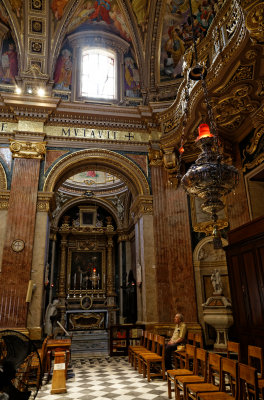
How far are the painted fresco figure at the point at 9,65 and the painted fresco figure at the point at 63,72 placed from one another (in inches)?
58.3

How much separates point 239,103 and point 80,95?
6.26 meters

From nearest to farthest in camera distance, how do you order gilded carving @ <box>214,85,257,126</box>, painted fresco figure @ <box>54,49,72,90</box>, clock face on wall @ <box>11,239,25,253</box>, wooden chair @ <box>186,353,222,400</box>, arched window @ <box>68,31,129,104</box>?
wooden chair @ <box>186,353,222,400</box>, gilded carving @ <box>214,85,257,126</box>, clock face on wall @ <box>11,239,25,253</box>, painted fresco figure @ <box>54,49,72,90</box>, arched window @ <box>68,31,129,104</box>

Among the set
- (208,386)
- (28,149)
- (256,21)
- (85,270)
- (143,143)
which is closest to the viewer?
(208,386)

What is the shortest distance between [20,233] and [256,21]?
7968 millimetres

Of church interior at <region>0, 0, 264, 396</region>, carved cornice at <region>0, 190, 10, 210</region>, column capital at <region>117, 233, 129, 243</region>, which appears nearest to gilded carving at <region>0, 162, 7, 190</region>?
church interior at <region>0, 0, 264, 396</region>

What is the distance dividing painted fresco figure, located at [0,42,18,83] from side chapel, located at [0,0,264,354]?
46 millimetres

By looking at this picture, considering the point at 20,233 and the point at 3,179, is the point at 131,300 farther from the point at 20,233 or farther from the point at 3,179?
the point at 3,179

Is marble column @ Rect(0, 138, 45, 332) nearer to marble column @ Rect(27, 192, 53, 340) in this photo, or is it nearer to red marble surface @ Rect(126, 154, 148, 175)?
marble column @ Rect(27, 192, 53, 340)

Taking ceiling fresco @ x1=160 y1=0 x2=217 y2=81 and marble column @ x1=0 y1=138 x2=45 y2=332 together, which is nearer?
marble column @ x1=0 y1=138 x2=45 y2=332

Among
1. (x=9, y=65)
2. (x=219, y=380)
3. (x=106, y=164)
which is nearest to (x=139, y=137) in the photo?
(x=106, y=164)

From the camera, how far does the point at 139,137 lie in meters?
11.8

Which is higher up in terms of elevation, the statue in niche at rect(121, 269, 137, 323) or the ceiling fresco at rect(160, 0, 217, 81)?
the ceiling fresco at rect(160, 0, 217, 81)

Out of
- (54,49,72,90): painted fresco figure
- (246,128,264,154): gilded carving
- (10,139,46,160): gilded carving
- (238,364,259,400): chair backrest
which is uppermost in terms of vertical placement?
(54,49,72,90): painted fresco figure

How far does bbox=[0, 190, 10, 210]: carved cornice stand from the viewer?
10055 millimetres
